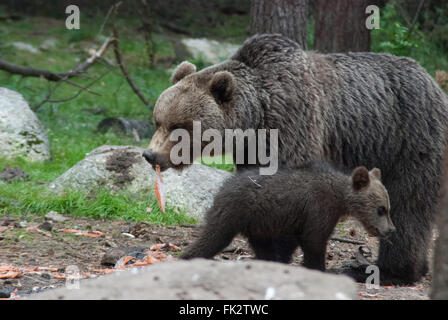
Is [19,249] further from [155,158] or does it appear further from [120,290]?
[120,290]

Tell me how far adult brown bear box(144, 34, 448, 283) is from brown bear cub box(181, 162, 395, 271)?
1.00ft

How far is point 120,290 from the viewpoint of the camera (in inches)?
132

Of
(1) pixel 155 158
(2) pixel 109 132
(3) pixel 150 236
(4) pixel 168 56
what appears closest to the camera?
(1) pixel 155 158

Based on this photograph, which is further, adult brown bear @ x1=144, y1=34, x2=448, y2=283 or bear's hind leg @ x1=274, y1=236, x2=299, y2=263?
bear's hind leg @ x1=274, y1=236, x2=299, y2=263

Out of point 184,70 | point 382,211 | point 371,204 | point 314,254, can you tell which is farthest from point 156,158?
point 382,211

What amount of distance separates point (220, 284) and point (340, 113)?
2977mm

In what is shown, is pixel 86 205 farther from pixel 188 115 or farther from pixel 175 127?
pixel 188 115

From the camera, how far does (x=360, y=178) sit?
212 inches

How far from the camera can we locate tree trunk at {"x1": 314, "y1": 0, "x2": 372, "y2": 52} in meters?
9.61

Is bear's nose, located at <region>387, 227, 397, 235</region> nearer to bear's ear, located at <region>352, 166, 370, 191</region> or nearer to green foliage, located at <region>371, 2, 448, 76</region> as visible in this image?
bear's ear, located at <region>352, 166, 370, 191</region>

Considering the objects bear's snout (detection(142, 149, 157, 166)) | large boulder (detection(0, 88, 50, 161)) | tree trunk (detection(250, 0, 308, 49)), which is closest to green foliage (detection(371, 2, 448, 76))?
tree trunk (detection(250, 0, 308, 49))
